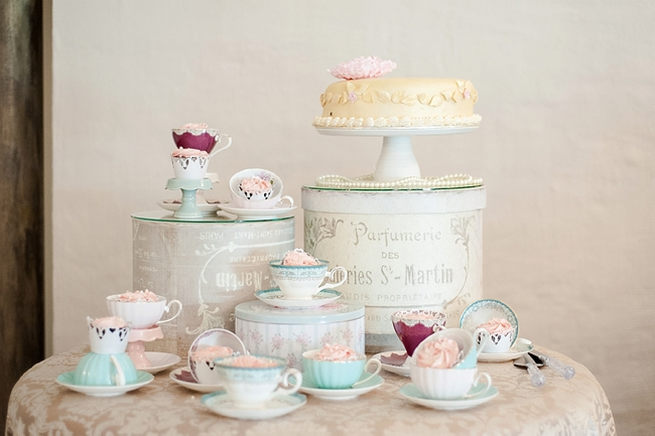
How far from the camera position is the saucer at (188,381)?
1911mm

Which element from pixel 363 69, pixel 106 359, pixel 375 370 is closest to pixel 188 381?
pixel 106 359

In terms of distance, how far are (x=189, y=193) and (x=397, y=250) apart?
538mm

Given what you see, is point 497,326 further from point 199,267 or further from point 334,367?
point 199,267

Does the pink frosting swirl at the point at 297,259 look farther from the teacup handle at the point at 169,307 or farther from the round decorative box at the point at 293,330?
the teacup handle at the point at 169,307

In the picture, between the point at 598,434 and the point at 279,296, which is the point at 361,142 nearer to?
the point at 279,296

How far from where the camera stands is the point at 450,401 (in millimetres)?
1775

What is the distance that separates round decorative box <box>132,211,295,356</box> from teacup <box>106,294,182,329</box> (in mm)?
176

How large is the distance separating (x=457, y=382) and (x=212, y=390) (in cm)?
50

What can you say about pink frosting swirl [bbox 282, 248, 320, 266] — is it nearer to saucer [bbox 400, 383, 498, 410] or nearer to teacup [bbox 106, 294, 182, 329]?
teacup [bbox 106, 294, 182, 329]

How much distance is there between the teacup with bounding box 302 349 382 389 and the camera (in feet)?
6.09

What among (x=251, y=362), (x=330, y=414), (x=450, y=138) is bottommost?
(x=330, y=414)

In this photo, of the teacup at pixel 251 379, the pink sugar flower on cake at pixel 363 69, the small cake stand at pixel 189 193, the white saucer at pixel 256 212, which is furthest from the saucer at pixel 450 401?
the pink sugar flower on cake at pixel 363 69

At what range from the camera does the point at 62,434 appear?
5.90ft

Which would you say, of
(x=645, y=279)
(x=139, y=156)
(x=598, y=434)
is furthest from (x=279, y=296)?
(x=645, y=279)
